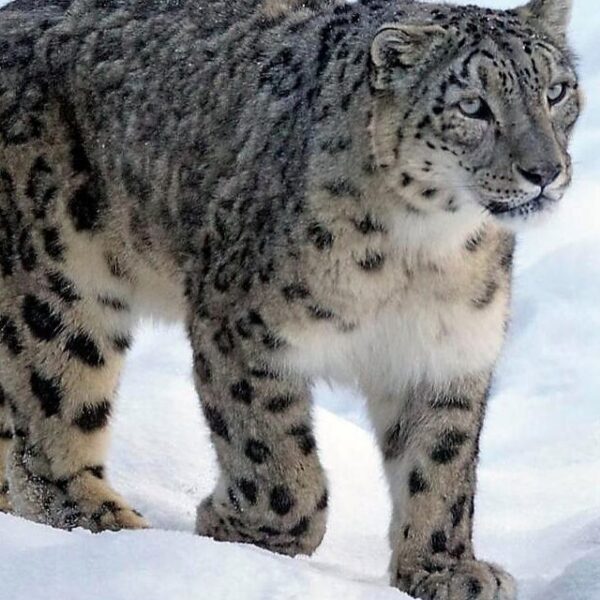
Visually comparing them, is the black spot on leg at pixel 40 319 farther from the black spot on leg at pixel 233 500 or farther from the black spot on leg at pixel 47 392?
the black spot on leg at pixel 233 500

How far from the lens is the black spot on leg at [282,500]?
5.50 meters

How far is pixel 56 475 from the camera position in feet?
20.9

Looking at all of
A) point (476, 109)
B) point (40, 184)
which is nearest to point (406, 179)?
point (476, 109)

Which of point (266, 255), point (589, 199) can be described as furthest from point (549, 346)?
point (266, 255)

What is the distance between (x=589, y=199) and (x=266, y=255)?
5.53 m

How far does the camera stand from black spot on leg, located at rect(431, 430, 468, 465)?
559 cm

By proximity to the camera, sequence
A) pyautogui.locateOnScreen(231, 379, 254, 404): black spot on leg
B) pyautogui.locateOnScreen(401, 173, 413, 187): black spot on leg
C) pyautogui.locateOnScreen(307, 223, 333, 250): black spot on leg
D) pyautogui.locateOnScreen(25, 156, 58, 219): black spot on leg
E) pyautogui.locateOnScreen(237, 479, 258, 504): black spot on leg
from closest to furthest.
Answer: pyautogui.locateOnScreen(401, 173, 413, 187): black spot on leg < pyautogui.locateOnScreen(307, 223, 333, 250): black spot on leg < pyautogui.locateOnScreen(231, 379, 254, 404): black spot on leg < pyautogui.locateOnScreen(237, 479, 258, 504): black spot on leg < pyautogui.locateOnScreen(25, 156, 58, 219): black spot on leg

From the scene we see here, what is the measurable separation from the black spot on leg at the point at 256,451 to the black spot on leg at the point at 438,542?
1.92 ft

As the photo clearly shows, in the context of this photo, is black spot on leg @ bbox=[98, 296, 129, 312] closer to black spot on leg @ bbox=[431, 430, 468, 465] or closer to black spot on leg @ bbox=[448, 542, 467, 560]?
black spot on leg @ bbox=[431, 430, 468, 465]

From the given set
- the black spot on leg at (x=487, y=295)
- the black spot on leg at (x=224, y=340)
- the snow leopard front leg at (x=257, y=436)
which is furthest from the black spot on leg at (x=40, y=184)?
the black spot on leg at (x=487, y=295)

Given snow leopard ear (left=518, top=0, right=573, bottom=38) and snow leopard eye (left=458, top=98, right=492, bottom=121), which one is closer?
snow leopard eye (left=458, top=98, right=492, bottom=121)

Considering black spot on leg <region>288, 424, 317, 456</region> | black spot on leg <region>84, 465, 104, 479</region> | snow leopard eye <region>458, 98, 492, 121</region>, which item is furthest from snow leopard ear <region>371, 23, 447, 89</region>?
black spot on leg <region>84, 465, 104, 479</region>

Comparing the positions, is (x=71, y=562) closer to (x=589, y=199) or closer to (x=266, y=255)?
(x=266, y=255)

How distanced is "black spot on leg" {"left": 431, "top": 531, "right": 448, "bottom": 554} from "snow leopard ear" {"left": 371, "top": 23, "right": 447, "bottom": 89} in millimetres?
1452
